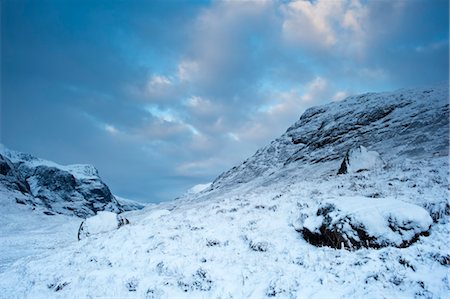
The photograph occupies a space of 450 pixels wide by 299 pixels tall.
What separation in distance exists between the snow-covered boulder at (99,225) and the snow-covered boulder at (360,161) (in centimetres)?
1878

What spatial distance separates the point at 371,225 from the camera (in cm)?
921

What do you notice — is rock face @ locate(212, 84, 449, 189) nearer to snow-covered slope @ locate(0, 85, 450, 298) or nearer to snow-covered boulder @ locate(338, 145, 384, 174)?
snow-covered boulder @ locate(338, 145, 384, 174)

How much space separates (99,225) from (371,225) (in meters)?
18.2

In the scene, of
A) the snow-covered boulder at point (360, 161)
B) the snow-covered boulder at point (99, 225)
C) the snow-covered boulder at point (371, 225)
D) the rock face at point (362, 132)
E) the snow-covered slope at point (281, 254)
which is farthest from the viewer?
the rock face at point (362, 132)

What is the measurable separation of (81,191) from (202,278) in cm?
21400

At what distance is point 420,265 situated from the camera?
25.4ft

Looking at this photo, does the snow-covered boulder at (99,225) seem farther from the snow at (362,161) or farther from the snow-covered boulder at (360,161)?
the snow at (362,161)

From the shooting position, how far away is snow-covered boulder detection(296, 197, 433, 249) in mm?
9007

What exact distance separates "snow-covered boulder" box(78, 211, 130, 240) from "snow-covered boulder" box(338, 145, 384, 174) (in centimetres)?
1878

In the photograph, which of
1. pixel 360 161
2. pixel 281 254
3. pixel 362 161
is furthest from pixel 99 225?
pixel 362 161

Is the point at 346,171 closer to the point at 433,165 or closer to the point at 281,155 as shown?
the point at 433,165

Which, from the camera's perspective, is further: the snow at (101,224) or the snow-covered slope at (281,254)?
the snow at (101,224)

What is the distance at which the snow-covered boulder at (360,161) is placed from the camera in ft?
81.9

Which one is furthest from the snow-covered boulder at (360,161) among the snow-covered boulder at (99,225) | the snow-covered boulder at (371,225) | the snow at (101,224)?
the snow at (101,224)
